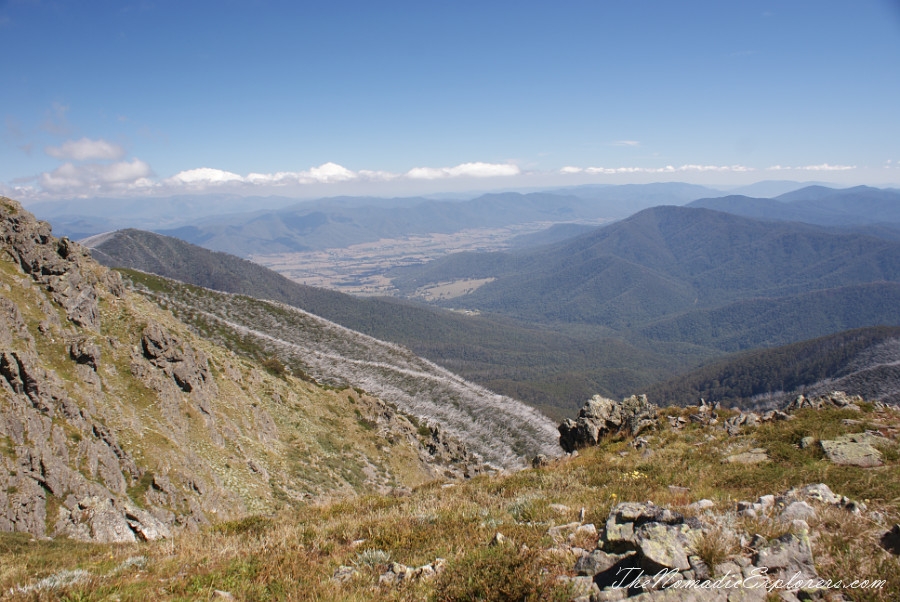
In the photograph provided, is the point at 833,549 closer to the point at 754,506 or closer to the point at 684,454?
the point at 754,506

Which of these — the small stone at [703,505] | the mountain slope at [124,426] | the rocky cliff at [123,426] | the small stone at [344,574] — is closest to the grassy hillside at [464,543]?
the small stone at [344,574]

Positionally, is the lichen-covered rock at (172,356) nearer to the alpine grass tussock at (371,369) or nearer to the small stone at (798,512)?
the small stone at (798,512)

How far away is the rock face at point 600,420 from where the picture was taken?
25.5 meters

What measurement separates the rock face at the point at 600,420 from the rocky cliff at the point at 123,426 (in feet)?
61.5

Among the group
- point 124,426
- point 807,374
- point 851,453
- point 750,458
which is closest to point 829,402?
point 851,453

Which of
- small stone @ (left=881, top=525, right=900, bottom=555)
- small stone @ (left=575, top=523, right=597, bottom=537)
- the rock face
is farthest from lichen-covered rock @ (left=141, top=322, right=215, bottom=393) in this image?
small stone @ (left=881, top=525, right=900, bottom=555)

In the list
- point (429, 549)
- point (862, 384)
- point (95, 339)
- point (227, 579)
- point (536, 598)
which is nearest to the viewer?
point (536, 598)

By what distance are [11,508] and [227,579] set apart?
15874 millimetres

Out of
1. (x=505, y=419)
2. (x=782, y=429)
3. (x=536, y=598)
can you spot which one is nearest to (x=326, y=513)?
(x=536, y=598)

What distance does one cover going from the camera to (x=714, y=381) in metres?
193

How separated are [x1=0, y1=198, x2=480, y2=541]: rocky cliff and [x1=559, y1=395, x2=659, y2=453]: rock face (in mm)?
18735

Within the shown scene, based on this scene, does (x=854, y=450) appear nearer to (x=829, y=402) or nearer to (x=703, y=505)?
(x=703, y=505)

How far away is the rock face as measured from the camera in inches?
1005

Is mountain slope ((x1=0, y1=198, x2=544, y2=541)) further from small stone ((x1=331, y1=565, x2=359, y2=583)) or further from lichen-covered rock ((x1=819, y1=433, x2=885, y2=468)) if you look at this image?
lichen-covered rock ((x1=819, y1=433, x2=885, y2=468))
